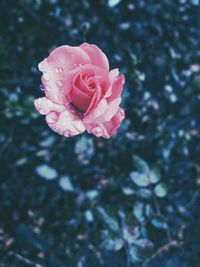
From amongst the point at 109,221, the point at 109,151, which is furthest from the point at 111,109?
the point at 109,151

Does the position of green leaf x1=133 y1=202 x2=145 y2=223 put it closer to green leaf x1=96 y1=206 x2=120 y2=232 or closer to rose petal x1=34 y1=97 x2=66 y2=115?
green leaf x1=96 y1=206 x2=120 y2=232

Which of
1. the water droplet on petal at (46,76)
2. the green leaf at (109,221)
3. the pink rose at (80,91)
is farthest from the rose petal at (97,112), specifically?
the green leaf at (109,221)

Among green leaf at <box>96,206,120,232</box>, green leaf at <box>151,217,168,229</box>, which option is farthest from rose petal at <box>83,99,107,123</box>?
green leaf at <box>151,217,168,229</box>

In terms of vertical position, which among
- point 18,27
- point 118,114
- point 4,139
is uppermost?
point 118,114

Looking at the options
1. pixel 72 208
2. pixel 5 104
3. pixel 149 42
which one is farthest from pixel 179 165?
pixel 5 104

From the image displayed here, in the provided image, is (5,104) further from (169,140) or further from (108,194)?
(169,140)
